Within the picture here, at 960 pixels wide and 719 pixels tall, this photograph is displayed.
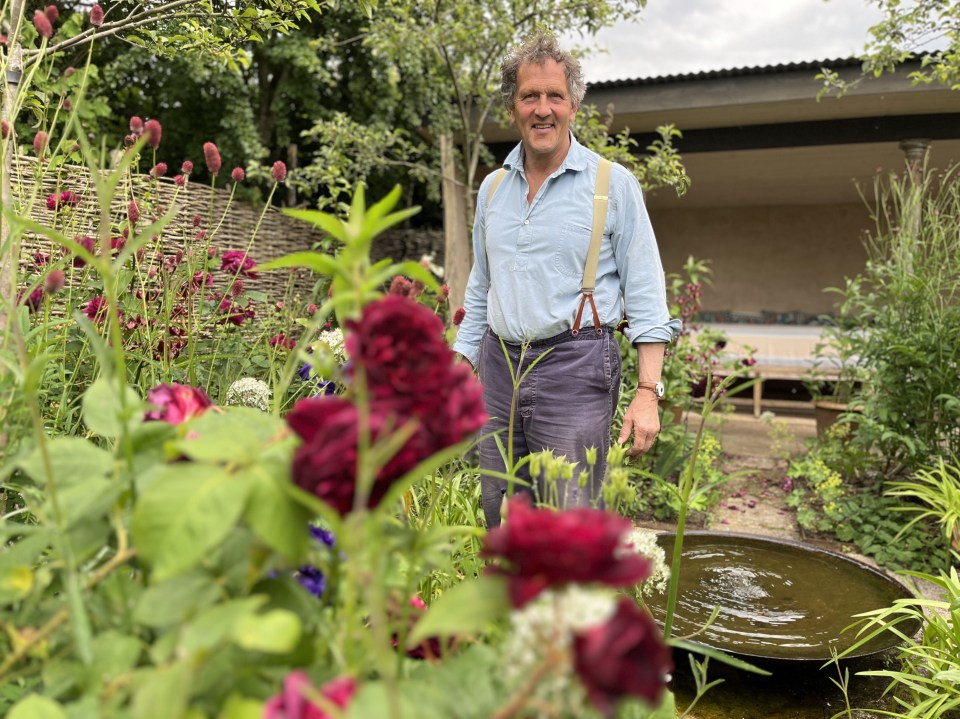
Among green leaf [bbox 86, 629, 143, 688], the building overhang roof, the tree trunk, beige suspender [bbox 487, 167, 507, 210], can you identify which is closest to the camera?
green leaf [bbox 86, 629, 143, 688]

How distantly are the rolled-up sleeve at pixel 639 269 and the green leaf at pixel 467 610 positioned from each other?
5.20 feet

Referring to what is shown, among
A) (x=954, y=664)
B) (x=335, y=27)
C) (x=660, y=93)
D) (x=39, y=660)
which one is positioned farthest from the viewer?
(x=335, y=27)

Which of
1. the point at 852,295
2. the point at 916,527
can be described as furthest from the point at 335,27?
the point at 916,527

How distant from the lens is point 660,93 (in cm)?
698

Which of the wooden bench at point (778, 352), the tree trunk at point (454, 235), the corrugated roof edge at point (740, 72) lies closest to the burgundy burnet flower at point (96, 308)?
the tree trunk at point (454, 235)

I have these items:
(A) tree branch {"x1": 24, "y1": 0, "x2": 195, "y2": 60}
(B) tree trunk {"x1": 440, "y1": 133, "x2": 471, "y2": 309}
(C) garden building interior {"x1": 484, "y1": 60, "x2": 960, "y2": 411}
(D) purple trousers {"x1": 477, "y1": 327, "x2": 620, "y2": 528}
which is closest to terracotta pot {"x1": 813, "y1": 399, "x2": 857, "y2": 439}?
(C) garden building interior {"x1": 484, "y1": 60, "x2": 960, "y2": 411}

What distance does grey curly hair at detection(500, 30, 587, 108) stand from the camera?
6.40ft

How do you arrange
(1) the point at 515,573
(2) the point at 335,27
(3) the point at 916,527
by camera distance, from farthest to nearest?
→ 1. (2) the point at 335,27
2. (3) the point at 916,527
3. (1) the point at 515,573

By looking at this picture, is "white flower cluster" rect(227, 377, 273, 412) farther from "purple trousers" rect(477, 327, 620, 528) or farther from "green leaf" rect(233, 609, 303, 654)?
"green leaf" rect(233, 609, 303, 654)

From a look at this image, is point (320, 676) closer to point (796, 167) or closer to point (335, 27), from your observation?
point (335, 27)

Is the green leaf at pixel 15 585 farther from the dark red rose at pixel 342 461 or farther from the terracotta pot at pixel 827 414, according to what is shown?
the terracotta pot at pixel 827 414

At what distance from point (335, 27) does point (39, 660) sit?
8170mm

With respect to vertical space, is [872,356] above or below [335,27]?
below

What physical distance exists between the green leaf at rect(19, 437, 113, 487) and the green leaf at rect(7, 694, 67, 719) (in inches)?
5.8
